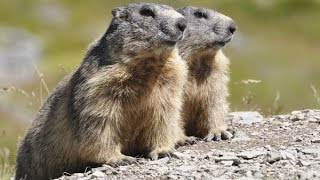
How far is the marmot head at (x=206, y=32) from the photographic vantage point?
9828 millimetres

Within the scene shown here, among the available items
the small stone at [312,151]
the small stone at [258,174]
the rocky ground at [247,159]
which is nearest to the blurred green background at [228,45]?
the rocky ground at [247,159]

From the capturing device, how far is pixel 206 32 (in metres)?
10.0

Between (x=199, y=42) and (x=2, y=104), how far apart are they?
116 ft

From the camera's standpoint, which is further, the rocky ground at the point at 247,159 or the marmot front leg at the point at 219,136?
the marmot front leg at the point at 219,136

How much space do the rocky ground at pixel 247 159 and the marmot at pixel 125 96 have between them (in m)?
0.28

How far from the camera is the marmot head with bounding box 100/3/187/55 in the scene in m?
8.38

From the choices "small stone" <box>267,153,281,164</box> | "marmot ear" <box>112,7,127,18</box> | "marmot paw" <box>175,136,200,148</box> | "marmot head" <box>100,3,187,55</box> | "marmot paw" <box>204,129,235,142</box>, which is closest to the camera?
"small stone" <box>267,153,281,164</box>

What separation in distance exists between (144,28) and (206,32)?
1.59 metres

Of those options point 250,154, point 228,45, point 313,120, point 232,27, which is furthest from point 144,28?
point 228,45

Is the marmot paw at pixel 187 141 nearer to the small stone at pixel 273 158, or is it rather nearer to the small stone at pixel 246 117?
the small stone at pixel 246 117

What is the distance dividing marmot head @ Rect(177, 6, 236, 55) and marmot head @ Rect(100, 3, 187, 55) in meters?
1.19

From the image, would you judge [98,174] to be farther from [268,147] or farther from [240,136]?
[240,136]

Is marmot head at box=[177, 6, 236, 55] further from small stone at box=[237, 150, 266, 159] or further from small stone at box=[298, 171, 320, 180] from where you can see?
small stone at box=[298, 171, 320, 180]

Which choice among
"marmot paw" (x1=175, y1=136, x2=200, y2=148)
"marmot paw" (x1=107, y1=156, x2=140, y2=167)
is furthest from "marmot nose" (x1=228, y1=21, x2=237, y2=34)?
"marmot paw" (x1=107, y1=156, x2=140, y2=167)
